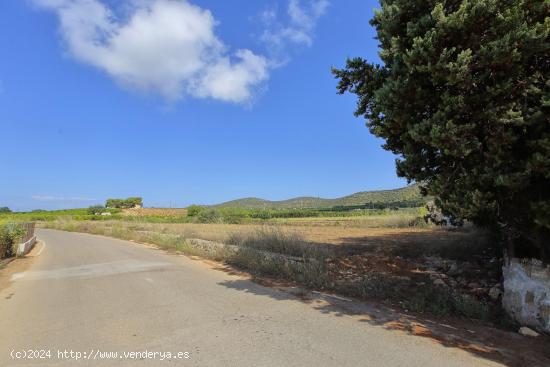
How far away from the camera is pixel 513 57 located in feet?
18.8

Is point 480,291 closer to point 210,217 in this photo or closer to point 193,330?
point 193,330

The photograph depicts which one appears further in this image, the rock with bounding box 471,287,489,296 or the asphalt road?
the rock with bounding box 471,287,489,296

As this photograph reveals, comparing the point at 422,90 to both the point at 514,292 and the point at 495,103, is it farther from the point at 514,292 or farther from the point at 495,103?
the point at 514,292

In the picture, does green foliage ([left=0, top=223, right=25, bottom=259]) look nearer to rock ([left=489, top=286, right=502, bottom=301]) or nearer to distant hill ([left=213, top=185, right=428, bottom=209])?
rock ([left=489, top=286, right=502, bottom=301])

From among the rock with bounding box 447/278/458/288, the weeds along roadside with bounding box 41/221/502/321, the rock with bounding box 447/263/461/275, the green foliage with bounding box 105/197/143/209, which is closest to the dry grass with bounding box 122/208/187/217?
the green foliage with bounding box 105/197/143/209

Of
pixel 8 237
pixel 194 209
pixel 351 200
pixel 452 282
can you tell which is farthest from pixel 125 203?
pixel 452 282

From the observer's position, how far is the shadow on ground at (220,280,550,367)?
16.9ft

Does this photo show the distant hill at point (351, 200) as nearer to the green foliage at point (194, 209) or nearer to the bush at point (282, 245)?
the green foliage at point (194, 209)

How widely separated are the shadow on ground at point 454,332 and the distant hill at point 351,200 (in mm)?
45171

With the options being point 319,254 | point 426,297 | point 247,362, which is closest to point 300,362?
point 247,362

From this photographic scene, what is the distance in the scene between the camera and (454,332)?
6.02 meters

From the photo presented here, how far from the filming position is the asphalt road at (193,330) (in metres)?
5.01

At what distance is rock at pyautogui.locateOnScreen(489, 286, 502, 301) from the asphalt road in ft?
9.13

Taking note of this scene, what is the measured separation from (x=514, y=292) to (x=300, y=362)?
3.99 metres
